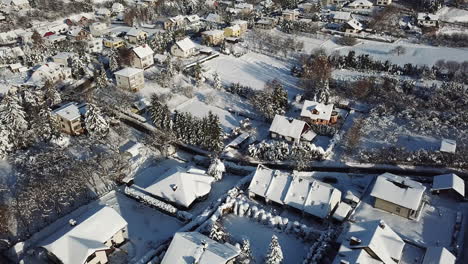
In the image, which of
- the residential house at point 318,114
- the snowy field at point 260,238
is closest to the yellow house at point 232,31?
the residential house at point 318,114

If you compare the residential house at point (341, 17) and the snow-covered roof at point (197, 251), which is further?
the residential house at point (341, 17)

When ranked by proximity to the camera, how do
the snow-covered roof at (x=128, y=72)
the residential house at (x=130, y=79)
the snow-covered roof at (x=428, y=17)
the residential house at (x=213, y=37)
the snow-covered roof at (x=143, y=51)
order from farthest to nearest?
the snow-covered roof at (x=428, y=17), the residential house at (x=213, y=37), the snow-covered roof at (x=143, y=51), the residential house at (x=130, y=79), the snow-covered roof at (x=128, y=72)

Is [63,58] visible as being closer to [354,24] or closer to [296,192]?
[296,192]

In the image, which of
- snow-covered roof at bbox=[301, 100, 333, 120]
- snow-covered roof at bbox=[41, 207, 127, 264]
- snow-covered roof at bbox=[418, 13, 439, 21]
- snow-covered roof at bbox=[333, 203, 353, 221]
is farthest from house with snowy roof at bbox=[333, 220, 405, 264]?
snow-covered roof at bbox=[418, 13, 439, 21]

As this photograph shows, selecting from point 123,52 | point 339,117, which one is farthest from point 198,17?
point 339,117

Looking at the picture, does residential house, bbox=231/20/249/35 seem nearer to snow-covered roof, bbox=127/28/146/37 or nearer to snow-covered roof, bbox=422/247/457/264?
snow-covered roof, bbox=127/28/146/37

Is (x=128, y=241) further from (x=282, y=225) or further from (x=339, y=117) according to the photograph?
(x=339, y=117)

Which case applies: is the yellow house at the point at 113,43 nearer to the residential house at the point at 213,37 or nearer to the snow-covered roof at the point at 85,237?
the residential house at the point at 213,37
